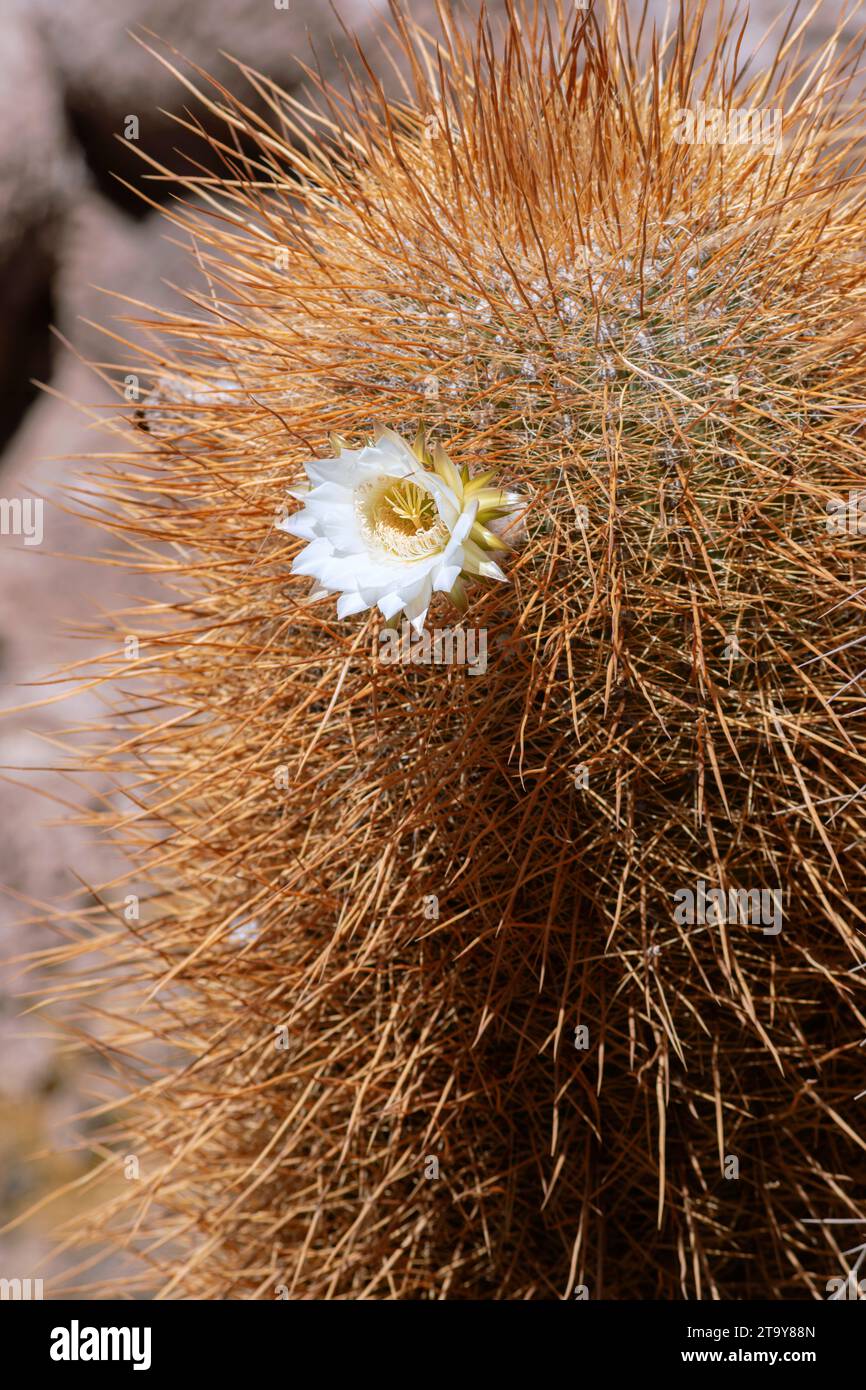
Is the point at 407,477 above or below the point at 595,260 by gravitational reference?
below

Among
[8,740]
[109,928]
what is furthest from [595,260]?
[8,740]

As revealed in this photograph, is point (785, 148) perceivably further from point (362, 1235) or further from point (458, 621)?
point (362, 1235)

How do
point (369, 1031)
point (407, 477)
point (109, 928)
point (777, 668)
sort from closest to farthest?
1. point (407, 477)
2. point (777, 668)
3. point (369, 1031)
4. point (109, 928)

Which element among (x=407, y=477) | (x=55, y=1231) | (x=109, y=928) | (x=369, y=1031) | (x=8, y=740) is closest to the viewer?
(x=407, y=477)

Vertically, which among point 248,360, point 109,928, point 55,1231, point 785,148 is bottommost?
point 55,1231
